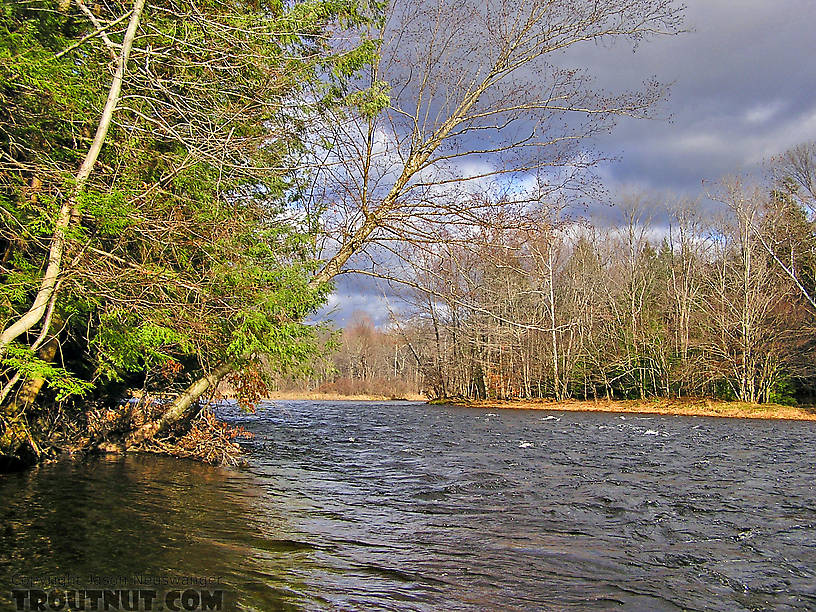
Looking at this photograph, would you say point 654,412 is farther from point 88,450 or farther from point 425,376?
point 88,450

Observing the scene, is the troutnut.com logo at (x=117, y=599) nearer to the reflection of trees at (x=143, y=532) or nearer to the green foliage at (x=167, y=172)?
the reflection of trees at (x=143, y=532)

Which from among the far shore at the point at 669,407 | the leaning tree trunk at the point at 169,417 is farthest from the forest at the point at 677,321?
the leaning tree trunk at the point at 169,417

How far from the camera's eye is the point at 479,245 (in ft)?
28.0

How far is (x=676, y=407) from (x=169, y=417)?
99.7 feet

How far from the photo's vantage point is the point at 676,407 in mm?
33562

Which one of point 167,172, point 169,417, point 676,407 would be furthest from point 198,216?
point 676,407

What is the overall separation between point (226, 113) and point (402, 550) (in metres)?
5.50

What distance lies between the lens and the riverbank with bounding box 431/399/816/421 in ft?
96.9

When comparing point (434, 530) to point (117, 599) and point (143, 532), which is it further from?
point (117, 599)

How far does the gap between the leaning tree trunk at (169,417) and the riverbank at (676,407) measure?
91.2ft

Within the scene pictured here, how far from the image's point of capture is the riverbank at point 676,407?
96.9 ft

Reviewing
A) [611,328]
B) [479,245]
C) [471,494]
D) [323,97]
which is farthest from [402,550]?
[611,328]

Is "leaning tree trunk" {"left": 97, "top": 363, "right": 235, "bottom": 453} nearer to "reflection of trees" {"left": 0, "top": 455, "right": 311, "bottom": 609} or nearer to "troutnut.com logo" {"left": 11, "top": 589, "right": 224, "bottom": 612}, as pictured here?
"reflection of trees" {"left": 0, "top": 455, "right": 311, "bottom": 609}

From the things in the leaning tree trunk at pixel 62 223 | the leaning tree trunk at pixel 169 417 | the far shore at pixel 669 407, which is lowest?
the far shore at pixel 669 407
